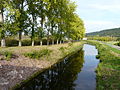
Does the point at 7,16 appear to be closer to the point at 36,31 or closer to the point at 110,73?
the point at 36,31

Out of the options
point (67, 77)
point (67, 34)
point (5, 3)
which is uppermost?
point (5, 3)

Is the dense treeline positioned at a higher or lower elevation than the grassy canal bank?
higher

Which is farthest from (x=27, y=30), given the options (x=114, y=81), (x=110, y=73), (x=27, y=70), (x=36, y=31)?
(x=114, y=81)

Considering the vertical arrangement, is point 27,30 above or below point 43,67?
above

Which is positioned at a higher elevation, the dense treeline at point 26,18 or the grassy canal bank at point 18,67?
the dense treeline at point 26,18

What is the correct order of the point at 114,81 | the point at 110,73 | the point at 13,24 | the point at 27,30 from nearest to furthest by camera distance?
the point at 114,81, the point at 110,73, the point at 13,24, the point at 27,30

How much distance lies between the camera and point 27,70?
18281 millimetres

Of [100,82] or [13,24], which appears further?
[13,24]

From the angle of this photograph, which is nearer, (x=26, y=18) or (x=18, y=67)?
(x=18, y=67)

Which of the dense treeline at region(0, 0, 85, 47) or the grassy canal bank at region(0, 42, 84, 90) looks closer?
the grassy canal bank at region(0, 42, 84, 90)

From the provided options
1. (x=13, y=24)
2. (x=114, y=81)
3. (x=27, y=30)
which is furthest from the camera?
(x=27, y=30)

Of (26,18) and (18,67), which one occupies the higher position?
(26,18)

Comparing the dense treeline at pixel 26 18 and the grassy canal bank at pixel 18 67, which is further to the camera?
the dense treeline at pixel 26 18

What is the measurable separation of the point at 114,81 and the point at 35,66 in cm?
933
